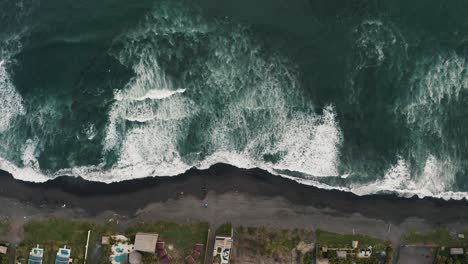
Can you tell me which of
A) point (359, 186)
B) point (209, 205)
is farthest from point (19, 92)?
point (359, 186)

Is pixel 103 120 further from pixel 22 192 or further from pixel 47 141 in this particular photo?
pixel 22 192

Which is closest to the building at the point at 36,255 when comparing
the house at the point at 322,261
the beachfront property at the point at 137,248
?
the beachfront property at the point at 137,248

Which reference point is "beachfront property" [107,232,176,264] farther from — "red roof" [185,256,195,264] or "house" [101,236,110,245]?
"red roof" [185,256,195,264]

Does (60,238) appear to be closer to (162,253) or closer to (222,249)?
(162,253)

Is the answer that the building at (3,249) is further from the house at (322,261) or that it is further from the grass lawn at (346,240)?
the grass lawn at (346,240)

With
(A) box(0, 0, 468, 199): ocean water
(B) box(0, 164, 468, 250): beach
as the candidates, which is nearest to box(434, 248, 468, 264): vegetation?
(B) box(0, 164, 468, 250): beach

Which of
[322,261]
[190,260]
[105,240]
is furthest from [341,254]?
[105,240]
